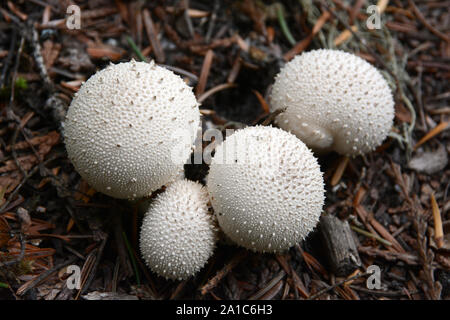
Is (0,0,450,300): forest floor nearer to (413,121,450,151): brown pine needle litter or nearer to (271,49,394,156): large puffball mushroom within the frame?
(413,121,450,151): brown pine needle litter

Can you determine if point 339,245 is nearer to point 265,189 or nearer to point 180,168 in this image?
point 265,189

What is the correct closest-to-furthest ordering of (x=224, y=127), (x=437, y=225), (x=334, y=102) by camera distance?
(x=334, y=102), (x=437, y=225), (x=224, y=127)

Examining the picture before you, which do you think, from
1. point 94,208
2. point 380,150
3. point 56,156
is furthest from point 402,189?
point 56,156

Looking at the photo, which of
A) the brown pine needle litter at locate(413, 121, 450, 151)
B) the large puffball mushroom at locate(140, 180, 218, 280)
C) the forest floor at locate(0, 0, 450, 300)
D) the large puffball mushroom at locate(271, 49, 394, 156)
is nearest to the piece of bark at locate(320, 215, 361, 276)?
the forest floor at locate(0, 0, 450, 300)

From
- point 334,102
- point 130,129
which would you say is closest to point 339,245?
point 334,102

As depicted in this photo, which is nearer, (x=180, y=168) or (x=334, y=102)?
(x=180, y=168)

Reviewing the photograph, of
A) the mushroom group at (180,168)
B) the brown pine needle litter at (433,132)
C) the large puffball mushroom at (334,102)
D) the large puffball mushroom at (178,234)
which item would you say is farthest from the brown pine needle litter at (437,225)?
the large puffball mushroom at (178,234)
